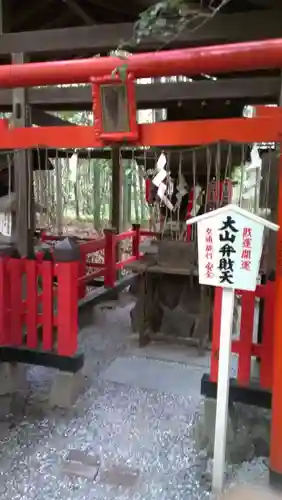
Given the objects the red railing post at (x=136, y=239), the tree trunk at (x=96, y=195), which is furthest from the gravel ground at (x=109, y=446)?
the tree trunk at (x=96, y=195)

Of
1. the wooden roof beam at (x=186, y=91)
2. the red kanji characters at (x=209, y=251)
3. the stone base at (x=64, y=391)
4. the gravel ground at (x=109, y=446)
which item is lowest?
the gravel ground at (x=109, y=446)

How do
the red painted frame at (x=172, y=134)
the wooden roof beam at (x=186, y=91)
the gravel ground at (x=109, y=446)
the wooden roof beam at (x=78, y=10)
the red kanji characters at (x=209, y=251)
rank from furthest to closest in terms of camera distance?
the wooden roof beam at (x=78, y=10) → the wooden roof beam at (x=186, y=91) → the red painted frame at (x=172, y=134) → the gravel ground at (x=109, y=446) → the red kanji characters at (x=209, y=251)

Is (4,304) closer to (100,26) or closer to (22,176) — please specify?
(22,176)

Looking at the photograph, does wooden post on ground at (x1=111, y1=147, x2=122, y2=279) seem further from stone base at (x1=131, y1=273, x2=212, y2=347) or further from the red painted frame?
the red painted frame

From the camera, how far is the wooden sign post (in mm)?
2584

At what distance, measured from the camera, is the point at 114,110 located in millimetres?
3182

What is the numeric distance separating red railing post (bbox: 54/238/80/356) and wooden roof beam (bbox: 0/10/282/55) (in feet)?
5.58

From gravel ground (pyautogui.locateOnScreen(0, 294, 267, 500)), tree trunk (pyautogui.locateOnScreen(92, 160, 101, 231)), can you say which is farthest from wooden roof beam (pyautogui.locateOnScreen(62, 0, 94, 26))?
tree trunk (pyautogui.locateOnScreen(92, 160, 101, 231))

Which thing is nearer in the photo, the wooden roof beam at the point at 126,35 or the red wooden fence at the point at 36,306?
the wooden roof beam at the point at 126,35

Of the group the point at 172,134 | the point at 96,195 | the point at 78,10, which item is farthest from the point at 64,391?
the point at 96,195

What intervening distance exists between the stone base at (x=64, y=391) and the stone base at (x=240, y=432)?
1.10 metres

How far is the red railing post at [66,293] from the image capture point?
3.74 metres

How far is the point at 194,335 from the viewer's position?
5562 mm

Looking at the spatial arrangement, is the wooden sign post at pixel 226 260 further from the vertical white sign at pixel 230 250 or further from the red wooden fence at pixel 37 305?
the red wooden fence at pixel 37 305
